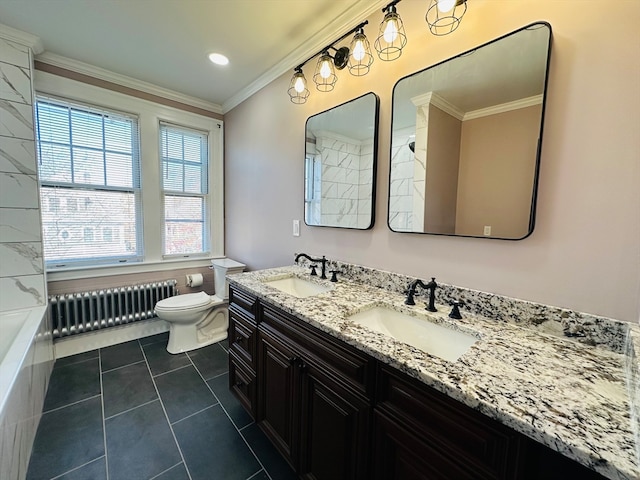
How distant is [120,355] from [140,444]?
4.00ft

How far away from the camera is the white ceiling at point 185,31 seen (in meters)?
1.58

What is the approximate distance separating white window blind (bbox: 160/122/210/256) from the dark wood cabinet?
1.87 meters

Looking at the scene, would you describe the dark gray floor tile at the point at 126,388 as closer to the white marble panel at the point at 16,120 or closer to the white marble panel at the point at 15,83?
the white marble panel at the point at 16,120

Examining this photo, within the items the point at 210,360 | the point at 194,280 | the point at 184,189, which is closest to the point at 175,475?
the point at 210,360

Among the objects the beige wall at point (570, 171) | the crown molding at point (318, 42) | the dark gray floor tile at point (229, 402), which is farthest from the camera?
the dark gray floor tile at point (229, 402)

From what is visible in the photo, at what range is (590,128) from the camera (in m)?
0.89

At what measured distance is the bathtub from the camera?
1.07m

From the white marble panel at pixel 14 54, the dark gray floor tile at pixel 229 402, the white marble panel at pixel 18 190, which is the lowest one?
the dark gray floor tile at pixel 229 402

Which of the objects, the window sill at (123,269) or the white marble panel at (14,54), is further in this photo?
the window sill at (123,269)

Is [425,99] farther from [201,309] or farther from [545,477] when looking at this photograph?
[201,309]

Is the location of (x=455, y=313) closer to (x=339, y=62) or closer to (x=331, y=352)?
(x=331, y=352)

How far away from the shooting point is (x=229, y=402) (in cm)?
184

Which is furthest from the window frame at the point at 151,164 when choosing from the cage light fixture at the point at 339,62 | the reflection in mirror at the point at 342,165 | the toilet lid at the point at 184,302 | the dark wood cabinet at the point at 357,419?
the dark wood cabinet at the point at 357,419

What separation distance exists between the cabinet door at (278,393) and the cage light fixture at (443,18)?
1644 millimetres
